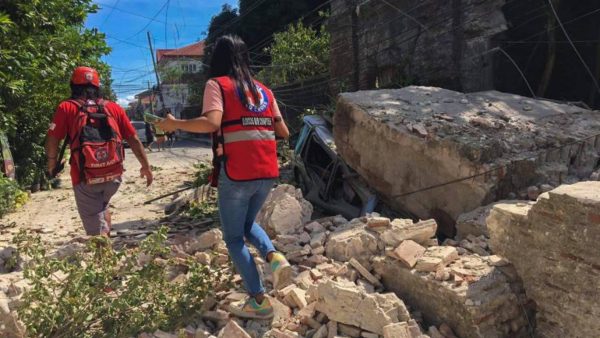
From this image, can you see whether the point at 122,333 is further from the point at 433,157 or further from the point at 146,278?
the point at 433,157

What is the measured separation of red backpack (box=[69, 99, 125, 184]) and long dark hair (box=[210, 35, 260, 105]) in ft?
4.19

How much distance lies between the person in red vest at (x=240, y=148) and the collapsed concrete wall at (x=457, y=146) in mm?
2170

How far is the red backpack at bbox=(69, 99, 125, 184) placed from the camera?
3.47 m

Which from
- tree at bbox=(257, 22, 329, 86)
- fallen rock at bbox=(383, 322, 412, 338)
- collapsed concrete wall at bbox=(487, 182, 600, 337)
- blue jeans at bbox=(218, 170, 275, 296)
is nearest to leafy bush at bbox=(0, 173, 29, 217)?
blue jeans at bbox=(218, 170, 275, 296)

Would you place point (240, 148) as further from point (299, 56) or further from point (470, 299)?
point (299, 56)

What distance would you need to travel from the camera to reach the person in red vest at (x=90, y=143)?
3479 millimetres

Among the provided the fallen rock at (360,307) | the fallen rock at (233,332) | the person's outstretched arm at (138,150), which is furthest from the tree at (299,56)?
the fallen rock at (233,332)

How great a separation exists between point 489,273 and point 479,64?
5.83 m

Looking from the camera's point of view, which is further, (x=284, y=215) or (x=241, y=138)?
(x=284, y=215)

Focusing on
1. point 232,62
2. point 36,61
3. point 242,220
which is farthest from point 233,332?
point 36,61

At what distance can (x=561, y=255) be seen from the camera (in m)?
2.56

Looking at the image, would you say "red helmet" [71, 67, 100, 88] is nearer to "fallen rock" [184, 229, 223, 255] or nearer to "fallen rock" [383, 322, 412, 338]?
"fallen rock" [184, 229, 223, 255]

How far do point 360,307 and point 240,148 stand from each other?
3.63 ft

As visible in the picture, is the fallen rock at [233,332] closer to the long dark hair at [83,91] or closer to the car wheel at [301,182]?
the long dark hair at [83,91]
